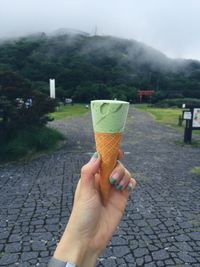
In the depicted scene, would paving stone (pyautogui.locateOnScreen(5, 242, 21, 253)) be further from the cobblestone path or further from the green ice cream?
the green ice cream

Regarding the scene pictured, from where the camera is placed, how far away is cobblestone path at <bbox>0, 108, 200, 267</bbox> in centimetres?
486

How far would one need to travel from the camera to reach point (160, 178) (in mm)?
9219

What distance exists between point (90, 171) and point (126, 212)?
458 cm

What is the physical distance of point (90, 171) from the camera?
221cm

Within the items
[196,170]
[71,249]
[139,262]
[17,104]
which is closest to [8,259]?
[139,262]

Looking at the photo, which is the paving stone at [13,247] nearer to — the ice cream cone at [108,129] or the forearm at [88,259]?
the forearm at [88,259]

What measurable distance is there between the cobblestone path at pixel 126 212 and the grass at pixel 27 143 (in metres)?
0.73

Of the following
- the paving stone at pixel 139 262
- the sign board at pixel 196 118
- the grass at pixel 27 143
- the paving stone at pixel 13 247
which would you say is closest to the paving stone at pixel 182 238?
the paving stone at pixel 139 262

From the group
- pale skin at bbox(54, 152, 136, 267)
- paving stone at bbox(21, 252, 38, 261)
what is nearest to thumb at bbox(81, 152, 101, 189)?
pale skin at bbox(54, 152, 136, 267)

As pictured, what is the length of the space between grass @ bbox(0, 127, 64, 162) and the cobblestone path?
729 mm

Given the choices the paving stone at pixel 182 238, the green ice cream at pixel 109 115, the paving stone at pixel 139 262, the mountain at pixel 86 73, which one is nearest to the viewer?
the green ice cream at pixel 109 115

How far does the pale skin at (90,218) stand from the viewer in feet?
7.27

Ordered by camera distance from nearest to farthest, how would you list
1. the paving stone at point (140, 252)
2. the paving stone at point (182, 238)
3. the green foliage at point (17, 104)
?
the paving stone at point (140, 252)
the paving stone at point (182, 238)
the green foliage at point (17, 104)

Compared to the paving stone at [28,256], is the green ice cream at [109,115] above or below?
above
